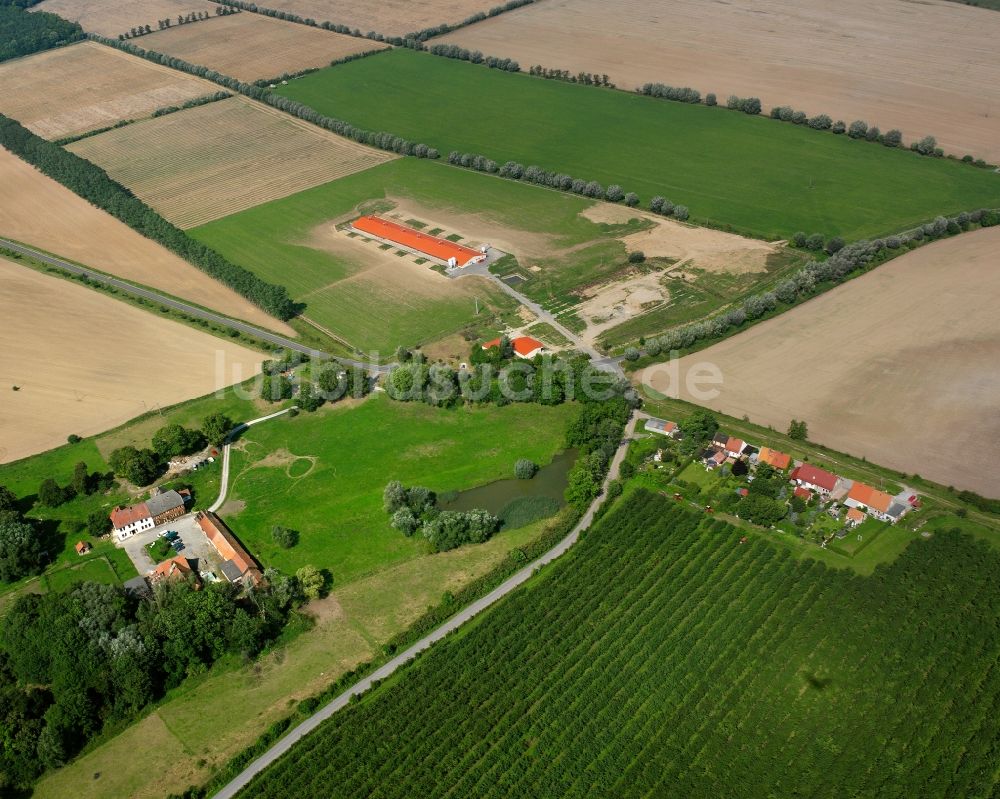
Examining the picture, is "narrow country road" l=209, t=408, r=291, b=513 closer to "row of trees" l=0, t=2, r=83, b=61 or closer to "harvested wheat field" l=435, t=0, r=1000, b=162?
"harvested wheat field" l=435, t=0, r=1000, b=162

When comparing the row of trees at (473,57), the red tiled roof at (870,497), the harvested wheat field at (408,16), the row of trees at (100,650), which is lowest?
the row of trees at (100,650)

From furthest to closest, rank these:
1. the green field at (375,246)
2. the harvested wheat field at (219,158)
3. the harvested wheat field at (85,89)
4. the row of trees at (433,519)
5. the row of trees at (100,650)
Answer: the harvested wheat field at (85,89), the harvested wheat field at (219,158), the green field at (375,246), the row of trees at (433,519), the row of trees at (100,650)

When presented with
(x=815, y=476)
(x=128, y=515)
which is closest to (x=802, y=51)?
(x=815, y=476)

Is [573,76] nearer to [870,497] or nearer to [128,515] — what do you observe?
[870,497]

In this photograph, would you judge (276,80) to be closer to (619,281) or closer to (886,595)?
(619,281)

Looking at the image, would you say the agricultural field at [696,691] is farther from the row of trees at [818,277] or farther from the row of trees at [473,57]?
the row of trees at [473,57]

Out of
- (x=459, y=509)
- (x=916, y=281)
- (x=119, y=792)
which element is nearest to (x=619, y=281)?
(x=916, y=281)

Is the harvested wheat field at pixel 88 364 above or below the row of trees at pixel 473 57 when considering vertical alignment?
below

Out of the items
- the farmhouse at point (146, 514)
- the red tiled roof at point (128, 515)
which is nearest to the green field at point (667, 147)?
the farmhouse at point (146, 514)

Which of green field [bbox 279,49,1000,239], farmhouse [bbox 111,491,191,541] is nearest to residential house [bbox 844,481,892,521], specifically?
green field [bbox 279,49,1000,239]
